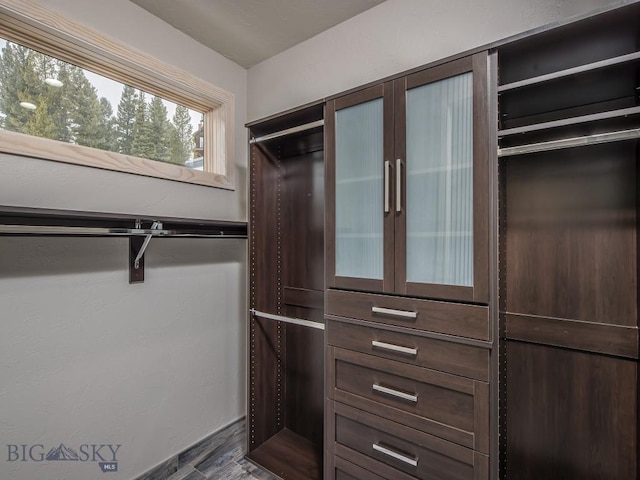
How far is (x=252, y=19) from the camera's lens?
1.87 meters

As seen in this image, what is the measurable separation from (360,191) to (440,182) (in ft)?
1.18

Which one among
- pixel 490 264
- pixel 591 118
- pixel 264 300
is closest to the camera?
pixel 591 118

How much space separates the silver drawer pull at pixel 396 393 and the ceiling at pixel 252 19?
197 cm

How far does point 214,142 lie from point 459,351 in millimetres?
1960

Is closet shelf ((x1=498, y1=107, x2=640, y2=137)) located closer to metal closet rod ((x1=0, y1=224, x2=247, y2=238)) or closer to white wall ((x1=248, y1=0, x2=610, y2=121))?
white wall ((x1=248, y1=0, x2=610, y2=121))

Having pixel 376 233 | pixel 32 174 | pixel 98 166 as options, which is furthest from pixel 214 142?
pixel 376 233

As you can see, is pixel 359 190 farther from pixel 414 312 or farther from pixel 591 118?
pixel 591 118

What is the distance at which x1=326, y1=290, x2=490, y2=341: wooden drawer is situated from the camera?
1.18 meters

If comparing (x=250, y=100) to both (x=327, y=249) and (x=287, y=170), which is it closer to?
(x=287, y=170)

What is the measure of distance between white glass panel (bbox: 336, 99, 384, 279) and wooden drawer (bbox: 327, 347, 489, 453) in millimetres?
406

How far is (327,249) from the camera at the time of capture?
61.4 inches

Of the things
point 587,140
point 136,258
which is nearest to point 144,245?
point 136,258

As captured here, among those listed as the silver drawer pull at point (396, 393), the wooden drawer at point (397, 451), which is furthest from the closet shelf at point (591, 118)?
the wooden drawer at point (397, 451)

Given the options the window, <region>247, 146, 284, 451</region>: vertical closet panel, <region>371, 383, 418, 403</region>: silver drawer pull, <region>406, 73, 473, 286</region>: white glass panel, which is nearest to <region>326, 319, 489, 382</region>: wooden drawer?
<region>371, 383, 418, 403</region>: silver drawer pull
